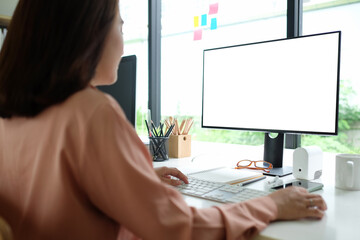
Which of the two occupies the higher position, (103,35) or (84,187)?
(103,35)

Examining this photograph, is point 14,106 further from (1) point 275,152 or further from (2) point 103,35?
(1) point 275,152

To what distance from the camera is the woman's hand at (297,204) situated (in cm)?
71

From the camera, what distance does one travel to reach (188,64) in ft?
11.1

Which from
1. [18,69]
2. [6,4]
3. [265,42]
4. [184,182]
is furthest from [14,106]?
[6,4]

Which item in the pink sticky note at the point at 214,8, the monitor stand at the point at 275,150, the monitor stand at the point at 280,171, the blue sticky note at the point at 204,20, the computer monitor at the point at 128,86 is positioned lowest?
the monitor stand at the point at 280,171

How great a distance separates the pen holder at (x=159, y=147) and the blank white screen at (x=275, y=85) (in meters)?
0.21

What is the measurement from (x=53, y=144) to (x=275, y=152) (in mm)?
947

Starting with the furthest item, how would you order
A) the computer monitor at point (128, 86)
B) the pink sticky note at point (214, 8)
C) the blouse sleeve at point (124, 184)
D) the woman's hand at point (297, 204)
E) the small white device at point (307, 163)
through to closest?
the pink sticky note at point (214, 8)
the computer monitor at point (128, 86)
the small white device at point (307, 163)
the woman's hand at point (297, 204)
the blouse sleeve at point (124, 184)

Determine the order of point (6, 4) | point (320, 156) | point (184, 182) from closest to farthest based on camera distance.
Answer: point (184, 182), point (320, 156), point (6, 4)

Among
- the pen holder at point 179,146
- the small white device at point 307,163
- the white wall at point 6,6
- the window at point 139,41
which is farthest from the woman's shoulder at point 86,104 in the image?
the white wall at point 6,6

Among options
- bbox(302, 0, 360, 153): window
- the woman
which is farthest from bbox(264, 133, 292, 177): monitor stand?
bbox(302, 0, 360, 153): window

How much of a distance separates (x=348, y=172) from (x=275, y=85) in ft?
1.32

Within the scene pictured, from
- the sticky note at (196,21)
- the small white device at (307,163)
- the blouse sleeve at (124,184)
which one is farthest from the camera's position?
the sticky note at (196,21)

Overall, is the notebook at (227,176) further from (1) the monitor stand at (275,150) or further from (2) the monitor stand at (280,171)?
(1) the monitor stand at (275,150)
